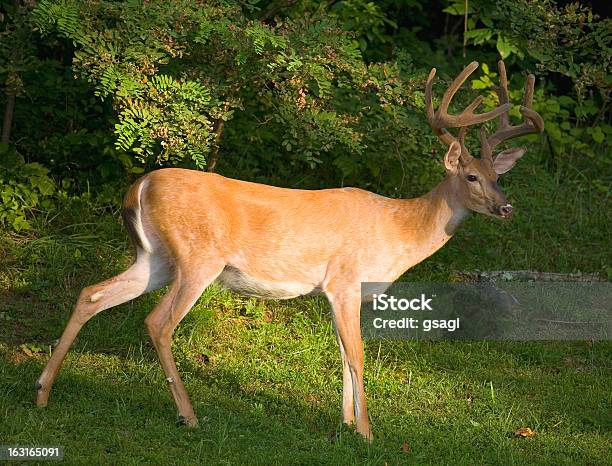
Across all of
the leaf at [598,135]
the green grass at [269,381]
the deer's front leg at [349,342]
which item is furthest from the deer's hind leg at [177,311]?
the leaf at [598,135]

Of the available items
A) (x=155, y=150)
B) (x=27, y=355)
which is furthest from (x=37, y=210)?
(x=27, y=355)

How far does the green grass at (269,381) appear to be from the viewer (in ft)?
18.4

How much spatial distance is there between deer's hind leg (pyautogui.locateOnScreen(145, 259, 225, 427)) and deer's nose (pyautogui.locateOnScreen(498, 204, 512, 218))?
168 centimetres

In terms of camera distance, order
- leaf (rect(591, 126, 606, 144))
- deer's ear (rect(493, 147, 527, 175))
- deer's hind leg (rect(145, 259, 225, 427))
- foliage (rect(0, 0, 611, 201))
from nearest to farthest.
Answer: deer's hind leg (rect(145, 259, 225, 427)) → deer's ear (rect(493, 147, 527, 175)) → foliage (rect(0, 0, 611, 201)) → leaf (rect(591, 126, 606, 144))

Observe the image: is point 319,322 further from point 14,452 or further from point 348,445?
point 14,452

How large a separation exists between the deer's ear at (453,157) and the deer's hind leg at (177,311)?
151 cm

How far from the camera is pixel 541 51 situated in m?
8.66

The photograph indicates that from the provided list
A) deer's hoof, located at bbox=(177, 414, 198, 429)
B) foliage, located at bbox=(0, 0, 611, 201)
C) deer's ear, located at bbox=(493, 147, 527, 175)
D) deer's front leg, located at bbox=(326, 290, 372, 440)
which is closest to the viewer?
deer's hoof, located at bbox=(177, 414, 198, 429)

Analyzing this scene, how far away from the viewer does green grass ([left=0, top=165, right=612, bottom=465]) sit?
5594 mm

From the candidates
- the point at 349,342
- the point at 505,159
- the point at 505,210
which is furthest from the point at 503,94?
the point at 349,342

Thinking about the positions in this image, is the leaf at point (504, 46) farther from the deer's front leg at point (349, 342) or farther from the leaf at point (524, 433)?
the leaf at point (524, 433)

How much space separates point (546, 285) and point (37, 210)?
4.04 m

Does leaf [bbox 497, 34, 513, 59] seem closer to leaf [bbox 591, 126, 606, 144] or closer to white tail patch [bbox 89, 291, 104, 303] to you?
leaf [bbox 591, 126, 606, 144]

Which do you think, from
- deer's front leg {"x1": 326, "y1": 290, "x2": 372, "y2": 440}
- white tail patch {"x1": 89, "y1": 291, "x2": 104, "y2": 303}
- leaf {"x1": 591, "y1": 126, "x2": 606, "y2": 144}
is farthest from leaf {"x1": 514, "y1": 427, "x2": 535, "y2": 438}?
leaf {"x1": 591, "y1": 126, "x2": 606, "y2": 144}
